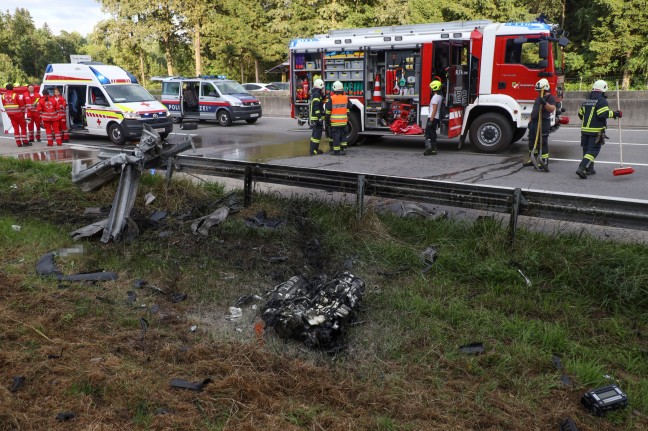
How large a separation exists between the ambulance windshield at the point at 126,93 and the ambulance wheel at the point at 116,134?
79 centimetres

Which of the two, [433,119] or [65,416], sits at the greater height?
[433,119]

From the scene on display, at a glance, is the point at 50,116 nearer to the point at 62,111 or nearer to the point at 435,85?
the point at 62,111

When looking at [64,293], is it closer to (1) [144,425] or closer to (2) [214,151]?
(1) [144,425]

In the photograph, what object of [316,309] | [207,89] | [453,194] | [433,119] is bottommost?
[316,309]

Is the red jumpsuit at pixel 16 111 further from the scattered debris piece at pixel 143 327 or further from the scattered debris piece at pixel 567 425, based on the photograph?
the scattered debris piece at pixel 567 425

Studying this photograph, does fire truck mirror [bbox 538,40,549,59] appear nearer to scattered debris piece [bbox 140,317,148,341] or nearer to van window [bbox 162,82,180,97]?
scattered debris piece [bbox 140,317,148,341]

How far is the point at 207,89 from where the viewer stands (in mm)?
21578

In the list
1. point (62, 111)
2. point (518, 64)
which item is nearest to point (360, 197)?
point (518, 64)

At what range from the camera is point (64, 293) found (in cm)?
480

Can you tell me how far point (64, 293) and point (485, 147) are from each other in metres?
10.7

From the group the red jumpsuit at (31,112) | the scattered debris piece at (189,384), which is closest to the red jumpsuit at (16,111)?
the red jumpsuit at (31,112)

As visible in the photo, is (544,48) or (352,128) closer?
(544,48)

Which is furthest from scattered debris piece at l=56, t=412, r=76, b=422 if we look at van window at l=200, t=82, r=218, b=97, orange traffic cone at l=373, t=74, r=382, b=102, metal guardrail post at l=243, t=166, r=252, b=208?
van window at l=200, t=82, r=218, b=97

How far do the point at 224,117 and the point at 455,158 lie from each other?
11.6m
